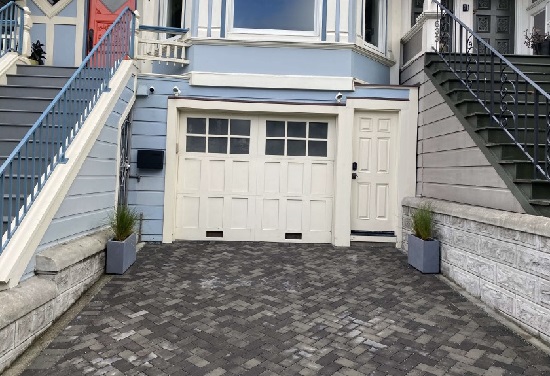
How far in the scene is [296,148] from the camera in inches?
277

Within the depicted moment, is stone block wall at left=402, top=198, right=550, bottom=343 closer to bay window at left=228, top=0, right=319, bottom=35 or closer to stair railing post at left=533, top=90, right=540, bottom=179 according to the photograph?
stair railing post at left=533, top=90, right=540, bottom=179

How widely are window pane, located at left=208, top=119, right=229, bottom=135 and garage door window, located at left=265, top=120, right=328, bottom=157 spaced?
0.73 meters

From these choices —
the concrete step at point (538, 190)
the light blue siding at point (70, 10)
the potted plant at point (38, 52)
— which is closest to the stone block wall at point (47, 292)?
the concrete step at point (538, 190)

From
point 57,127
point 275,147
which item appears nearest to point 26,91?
point 57,127

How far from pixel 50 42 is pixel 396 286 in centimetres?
797

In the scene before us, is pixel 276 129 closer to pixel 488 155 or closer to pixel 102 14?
pixel 488 155

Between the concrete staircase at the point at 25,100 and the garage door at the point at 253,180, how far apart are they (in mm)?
2024

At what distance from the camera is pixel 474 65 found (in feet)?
20.4

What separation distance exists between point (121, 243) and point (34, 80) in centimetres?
302

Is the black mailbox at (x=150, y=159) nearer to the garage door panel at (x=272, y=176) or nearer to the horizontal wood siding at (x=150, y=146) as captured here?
the horizontal wood siding at (x=150, y=146)

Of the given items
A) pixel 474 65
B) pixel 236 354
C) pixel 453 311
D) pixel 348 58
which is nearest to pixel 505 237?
pixel 453 311

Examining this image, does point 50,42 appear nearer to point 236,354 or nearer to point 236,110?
point 236,110

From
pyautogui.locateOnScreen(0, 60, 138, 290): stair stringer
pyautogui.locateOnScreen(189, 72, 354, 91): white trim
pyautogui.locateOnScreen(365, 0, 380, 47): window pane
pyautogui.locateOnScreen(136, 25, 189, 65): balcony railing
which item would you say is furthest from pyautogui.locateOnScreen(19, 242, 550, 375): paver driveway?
pyautogui.locateOnScreen(365, 0, 380, 47): window pane

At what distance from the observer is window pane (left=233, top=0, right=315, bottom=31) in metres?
6.90
